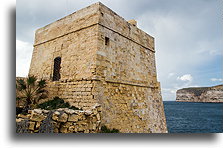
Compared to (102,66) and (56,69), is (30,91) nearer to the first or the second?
(56,69)

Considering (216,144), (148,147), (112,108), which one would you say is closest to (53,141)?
(148,147)

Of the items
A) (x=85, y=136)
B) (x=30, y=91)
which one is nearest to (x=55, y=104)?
(x=30, y=91)

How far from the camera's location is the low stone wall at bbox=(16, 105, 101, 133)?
3.22 m

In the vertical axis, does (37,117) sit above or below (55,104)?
→ below

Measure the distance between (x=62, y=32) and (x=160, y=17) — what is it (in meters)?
3.92

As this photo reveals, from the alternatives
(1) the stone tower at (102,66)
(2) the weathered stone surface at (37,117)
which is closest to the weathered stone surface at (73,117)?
(2) the weathered stone surface at (37,117)

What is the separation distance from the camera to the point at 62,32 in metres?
6.29

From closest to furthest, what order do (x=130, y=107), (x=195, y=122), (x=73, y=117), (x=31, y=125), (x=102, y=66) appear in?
1. (x=31, y=125)
2. (x=73, y=117)
3. (x=102, y=66)
4. (x=130, y=107)
5. (x=195, y=122)

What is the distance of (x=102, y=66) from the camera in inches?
196

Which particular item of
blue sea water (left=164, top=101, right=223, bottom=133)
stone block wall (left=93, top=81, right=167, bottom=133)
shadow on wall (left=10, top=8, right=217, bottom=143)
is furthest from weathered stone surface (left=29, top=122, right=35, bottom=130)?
blue sea water (left=164, top=101, right=223, bottom=133)

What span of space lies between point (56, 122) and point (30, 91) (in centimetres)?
234

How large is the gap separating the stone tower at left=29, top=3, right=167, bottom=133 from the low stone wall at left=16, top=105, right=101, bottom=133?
713 millimetres

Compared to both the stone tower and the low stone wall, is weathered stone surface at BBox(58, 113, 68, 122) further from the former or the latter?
the stone tower

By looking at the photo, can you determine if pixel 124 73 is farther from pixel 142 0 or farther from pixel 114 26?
pixel 142 0
